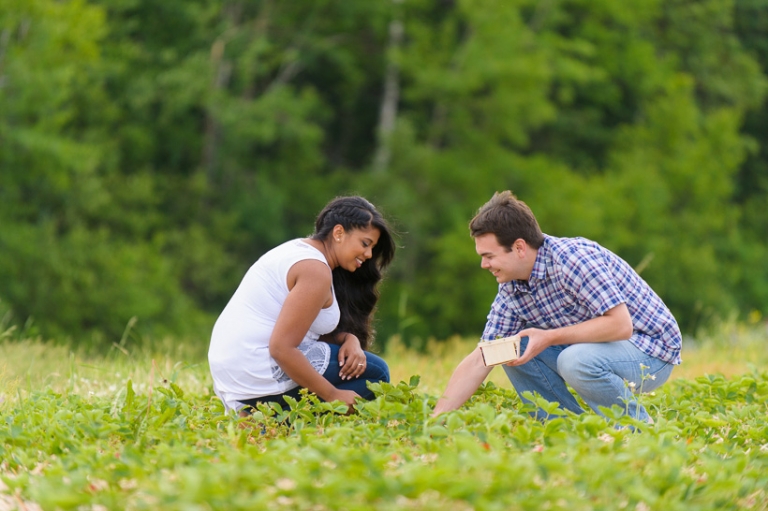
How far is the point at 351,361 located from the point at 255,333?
50cm

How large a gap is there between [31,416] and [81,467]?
2.43 ft

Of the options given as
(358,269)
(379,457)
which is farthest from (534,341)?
(379,457)

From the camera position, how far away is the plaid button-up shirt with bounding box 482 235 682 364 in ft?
13.8

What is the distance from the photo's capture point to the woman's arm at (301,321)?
4.04m

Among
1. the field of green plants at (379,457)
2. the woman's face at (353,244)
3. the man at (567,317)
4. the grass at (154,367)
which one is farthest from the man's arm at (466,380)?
the grass at (154,367)

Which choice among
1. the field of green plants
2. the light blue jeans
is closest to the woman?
the field of green plants

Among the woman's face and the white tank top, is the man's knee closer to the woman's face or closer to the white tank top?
the woman's face

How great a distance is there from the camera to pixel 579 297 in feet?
13.9

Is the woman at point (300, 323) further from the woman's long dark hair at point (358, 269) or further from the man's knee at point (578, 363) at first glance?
the man's knee at point (578, 363)

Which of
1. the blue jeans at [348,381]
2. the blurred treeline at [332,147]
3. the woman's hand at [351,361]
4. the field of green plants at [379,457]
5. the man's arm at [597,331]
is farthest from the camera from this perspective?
the blurred treeline at [332,147]

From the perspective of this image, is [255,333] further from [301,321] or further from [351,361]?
[351,361]

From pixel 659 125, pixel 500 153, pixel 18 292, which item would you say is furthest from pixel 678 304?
pixel 18 292

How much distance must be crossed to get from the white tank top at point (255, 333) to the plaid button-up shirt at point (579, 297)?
940 mm

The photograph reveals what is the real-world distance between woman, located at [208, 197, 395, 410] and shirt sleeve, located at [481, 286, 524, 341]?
552mm
